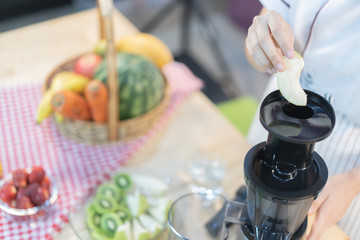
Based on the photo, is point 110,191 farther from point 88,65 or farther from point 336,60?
point 336,60

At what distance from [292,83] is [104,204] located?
1.87ft

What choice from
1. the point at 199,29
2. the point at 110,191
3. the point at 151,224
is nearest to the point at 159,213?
the point at 151,224

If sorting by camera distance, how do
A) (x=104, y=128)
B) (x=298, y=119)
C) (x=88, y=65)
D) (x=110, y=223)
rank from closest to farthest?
(x=298, y=119)
(x=110, y=223)
(x=104, y=128)
(x=88, y=65)

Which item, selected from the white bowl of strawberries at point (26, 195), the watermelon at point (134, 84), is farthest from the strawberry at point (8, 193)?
the watermelon at point (134, 84)

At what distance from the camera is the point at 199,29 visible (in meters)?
2.87

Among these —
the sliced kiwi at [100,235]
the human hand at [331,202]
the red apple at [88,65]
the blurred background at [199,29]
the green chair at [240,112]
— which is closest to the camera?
the human hand at [331,202]

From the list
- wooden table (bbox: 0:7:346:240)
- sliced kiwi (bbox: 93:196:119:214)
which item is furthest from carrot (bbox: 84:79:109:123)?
sliced kiwi (bbox: 93:196:119:214)

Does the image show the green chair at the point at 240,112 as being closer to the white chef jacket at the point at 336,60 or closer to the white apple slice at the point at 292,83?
the white chef jacket at the point at 336,60

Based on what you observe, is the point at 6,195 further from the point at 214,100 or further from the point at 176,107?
the point at 214,100

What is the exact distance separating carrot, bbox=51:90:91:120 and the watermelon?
10 centimetres

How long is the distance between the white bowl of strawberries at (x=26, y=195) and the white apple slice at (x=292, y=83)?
63 centimetres

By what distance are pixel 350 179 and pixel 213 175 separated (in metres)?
0.37

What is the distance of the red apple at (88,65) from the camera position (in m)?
1.32

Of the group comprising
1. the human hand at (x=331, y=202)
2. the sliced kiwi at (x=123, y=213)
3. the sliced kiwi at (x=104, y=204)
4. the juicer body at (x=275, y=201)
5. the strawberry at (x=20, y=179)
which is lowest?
the sliced kiwi at (x=104, y=204)
